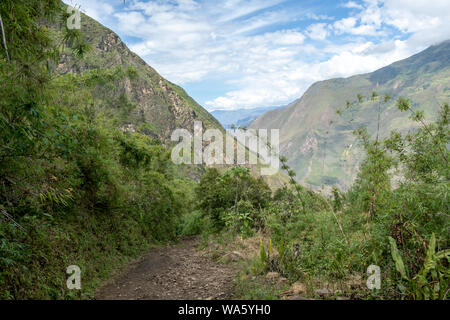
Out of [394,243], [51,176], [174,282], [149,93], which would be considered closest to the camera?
[394,243]

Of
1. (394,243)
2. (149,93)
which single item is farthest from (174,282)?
(149,93)

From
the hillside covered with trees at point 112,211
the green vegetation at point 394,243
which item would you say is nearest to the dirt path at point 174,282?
the hillside covered with trees at point 112,211

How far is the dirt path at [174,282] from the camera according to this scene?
15.0 feet

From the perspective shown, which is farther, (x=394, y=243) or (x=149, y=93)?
(x=149, y=93)

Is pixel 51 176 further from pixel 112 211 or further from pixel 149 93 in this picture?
pixel 149 93

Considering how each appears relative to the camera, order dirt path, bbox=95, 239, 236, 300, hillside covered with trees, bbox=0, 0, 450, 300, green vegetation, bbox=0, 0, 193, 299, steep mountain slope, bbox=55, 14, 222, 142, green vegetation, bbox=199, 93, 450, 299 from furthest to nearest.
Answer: steep mountain slope, bbox=55, 14, 222, 142
dirt path, bbox=95, 239, 236, 300
green vegetation, bbox=0, 0, 193, 299
hillside covered with trees, bbox=0, 0, 450, 300
green vegetation, bbox=199, 93, 450, 299

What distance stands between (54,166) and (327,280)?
5107 millimetres

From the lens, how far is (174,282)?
17.8 feet

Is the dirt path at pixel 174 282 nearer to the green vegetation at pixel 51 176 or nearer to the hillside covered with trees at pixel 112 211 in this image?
the hillside covered with trees at pixel 112 211

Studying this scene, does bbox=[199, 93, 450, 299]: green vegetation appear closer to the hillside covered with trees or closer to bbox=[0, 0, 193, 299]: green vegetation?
the hillside covered with trees

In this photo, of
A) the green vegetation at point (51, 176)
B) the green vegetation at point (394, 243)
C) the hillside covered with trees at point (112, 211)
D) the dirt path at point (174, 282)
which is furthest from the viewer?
the dirt path at point (174, 282)

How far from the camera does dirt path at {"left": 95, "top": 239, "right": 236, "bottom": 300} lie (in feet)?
15.0

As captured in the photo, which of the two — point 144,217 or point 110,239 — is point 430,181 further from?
point 144,217

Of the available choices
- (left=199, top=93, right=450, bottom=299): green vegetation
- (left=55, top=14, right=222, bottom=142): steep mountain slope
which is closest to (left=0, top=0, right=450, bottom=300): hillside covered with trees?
(left=199, top=93, right=450, bottom=299): green vegetation
